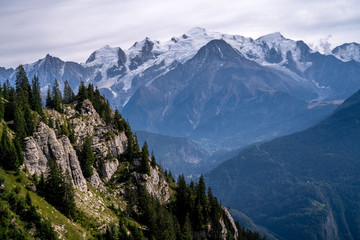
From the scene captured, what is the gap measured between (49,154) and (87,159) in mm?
15640

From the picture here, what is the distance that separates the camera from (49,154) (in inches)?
4333

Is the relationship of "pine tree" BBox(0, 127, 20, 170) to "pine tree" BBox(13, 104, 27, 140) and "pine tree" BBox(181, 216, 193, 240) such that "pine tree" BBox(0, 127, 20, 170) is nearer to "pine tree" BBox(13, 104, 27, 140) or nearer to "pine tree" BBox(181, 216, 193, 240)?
"pine tree" BBox(13, 104, 27, 140)

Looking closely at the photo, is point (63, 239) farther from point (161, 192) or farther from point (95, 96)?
point (95, 96)

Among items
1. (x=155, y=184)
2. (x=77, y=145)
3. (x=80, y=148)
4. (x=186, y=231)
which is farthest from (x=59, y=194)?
(x=155, y=184)

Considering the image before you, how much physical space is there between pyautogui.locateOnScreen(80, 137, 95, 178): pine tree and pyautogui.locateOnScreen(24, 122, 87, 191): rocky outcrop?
3.77m

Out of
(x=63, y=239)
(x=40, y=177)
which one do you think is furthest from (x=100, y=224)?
(x=40, y=177)

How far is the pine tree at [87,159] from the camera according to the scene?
122 metres

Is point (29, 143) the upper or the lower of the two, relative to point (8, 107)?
lower

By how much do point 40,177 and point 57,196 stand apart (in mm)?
9997

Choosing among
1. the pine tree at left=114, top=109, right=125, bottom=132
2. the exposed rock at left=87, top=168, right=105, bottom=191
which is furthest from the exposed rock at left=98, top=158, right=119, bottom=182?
the pine tree at left=114, top=109, right=125, bottom=132

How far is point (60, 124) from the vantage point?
423 feet

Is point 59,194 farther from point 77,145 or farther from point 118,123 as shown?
point 118,123

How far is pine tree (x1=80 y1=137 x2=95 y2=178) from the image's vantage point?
122 m

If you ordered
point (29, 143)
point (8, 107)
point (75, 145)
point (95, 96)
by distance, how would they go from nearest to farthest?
point (29, 143) → point (8, 107) → point (75, 145) → point (95, 96)
